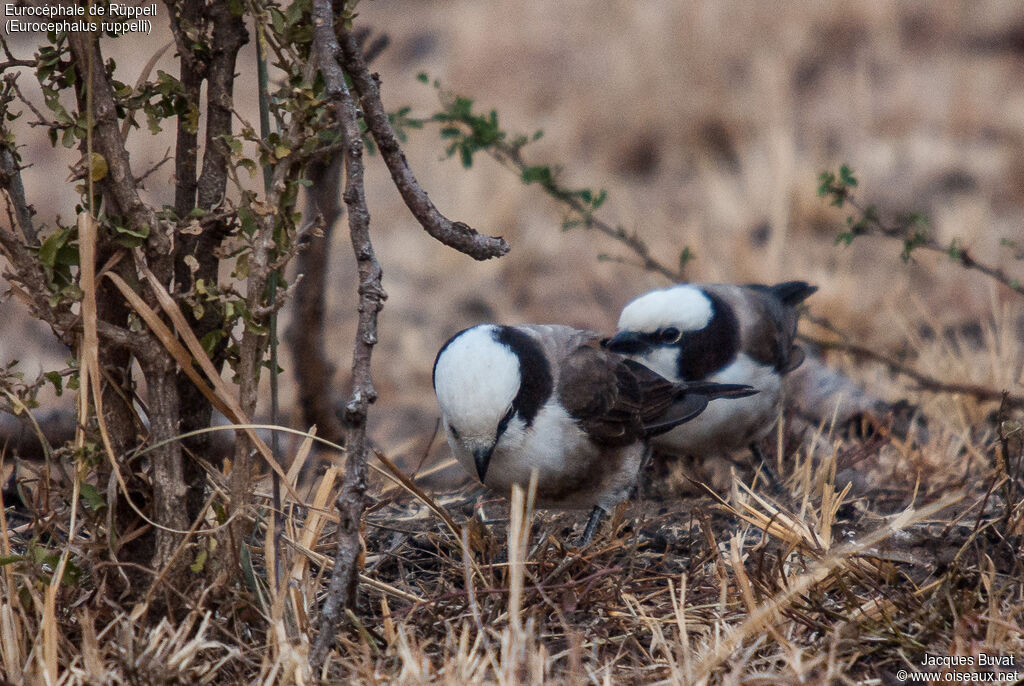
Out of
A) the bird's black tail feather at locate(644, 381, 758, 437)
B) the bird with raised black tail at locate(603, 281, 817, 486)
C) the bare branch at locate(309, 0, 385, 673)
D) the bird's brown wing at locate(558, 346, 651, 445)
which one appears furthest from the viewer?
the bird with raised black tail at locate(603, 281, 817, 486)

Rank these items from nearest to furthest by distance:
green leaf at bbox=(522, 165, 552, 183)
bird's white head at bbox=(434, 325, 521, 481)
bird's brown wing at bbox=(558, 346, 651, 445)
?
bird's white head at bbox=(434, 325, 521, 481) → bird's brown wing at bbox=(558, 346, 651, 445) → green leaf at bbox=(522, 165, 552, 183)

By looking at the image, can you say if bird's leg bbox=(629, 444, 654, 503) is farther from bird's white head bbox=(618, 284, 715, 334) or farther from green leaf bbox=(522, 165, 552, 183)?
green leaf bbox=(522, 165, 552, 183)

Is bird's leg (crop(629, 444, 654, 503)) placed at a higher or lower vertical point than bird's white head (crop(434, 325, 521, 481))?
lower

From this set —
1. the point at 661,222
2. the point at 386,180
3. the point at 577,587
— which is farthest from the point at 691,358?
the point at 386,180

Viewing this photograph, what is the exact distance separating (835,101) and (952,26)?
1369mm

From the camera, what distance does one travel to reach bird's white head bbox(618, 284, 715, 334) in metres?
4.14

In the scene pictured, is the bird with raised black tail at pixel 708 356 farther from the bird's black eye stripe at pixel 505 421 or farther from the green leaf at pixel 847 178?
the bird's black eye stripe at pixel 505 421

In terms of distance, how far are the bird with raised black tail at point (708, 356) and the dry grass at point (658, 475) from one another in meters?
0.22

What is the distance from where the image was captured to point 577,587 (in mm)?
2699

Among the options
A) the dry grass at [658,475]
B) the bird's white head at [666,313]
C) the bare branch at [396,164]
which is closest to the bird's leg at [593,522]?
the dry grass at [658,475]

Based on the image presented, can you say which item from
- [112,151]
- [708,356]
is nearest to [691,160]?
[708,356]

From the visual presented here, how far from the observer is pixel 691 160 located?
8797 mm

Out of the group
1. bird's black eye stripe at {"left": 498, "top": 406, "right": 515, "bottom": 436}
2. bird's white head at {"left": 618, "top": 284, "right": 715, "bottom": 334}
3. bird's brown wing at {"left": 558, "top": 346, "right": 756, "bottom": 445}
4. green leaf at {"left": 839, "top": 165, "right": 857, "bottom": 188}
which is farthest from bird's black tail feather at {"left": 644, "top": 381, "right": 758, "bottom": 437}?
green leaf at {"left": 839, "top": 165, "right": 857, "bottom": 188}

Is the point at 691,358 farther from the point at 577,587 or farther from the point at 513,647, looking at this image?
the point at 513,647
